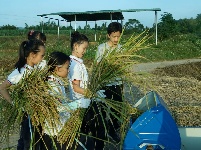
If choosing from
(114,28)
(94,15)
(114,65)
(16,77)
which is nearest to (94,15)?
(94,15)

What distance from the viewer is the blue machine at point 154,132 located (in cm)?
326

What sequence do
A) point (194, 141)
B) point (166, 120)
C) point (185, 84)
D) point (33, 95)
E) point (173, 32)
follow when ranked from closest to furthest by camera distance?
1. point (33, 95)
2. point (166, 120)
3. point (194, 141)
4. point (185, 84)
5. point (173, 32)

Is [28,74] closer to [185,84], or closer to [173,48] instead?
[185,84]

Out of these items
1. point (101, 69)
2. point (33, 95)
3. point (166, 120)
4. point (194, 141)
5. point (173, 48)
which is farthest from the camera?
point (173, 48)

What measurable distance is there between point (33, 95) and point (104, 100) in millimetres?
669

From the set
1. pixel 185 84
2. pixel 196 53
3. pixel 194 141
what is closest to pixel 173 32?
pixel 196 53

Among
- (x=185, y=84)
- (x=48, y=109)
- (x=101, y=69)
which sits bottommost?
(x=185, y=84)

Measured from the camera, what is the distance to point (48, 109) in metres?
2.98

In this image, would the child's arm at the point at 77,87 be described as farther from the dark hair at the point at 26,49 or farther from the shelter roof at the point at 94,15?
the shelter roof at the point at 94,15

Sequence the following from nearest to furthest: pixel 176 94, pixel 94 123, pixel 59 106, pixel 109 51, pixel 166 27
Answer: pixel 59 106 < pixel 109 51 < pixel 94 123 < pixel 176 94 < pixel 166 27

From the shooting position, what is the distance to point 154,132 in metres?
3.33

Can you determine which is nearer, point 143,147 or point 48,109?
point 48,109

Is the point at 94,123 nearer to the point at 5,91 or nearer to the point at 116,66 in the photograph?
the point at 116,66

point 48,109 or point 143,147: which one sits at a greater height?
point 48,109
